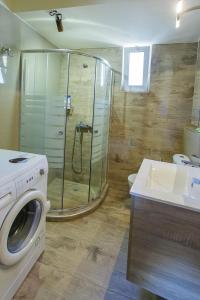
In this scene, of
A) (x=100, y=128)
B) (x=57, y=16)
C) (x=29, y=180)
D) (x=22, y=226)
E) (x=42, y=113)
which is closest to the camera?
(x=29, y=180)

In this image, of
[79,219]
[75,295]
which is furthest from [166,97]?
[75,295]

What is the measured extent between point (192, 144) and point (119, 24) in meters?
1.54

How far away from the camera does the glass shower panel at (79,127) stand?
8.73 feet

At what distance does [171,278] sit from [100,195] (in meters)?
1.75

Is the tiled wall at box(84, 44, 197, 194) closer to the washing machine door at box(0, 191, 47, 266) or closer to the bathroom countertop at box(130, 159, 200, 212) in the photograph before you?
the bathroom countertop at box(130, 159, 200, 212)

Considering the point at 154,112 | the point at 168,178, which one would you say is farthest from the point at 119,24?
the point at 168,178

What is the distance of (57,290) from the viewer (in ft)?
4.69

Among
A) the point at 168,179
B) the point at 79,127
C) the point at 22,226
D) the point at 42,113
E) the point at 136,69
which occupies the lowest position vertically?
the point at 22,226

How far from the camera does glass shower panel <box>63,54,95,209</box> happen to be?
2.66m

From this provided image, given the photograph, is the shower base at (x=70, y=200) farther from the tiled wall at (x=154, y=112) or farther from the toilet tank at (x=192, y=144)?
the toilet tank at (x=192, y=144)

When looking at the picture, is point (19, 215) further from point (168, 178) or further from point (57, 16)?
point (57, 16)

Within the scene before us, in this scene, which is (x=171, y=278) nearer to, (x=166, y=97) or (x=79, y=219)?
(x=79, y=219)

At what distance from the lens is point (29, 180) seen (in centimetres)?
135

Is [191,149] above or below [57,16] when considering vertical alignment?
below
